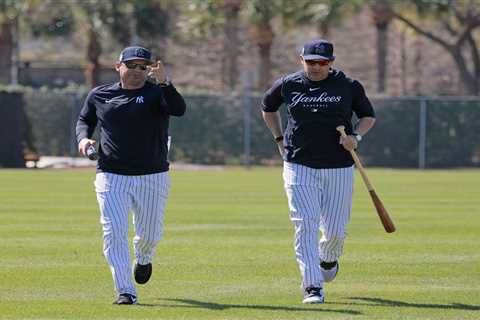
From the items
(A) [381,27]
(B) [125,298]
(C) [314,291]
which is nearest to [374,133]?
(A) [381,27]

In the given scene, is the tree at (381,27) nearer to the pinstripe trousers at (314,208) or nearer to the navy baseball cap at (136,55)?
the pinstripe trousers at (314,208)

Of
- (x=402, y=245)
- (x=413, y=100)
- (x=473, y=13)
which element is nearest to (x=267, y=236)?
(x=402, y=245)

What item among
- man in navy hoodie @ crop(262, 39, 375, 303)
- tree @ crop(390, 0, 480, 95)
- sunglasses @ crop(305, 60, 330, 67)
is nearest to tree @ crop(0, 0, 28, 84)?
tree @ crop(390, 0, 480, 95)

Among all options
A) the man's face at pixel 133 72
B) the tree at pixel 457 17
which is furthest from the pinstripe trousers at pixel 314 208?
the tree at pixel 457 17

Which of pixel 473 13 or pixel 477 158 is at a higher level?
pixel 473 13

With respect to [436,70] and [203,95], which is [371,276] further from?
[436,70]

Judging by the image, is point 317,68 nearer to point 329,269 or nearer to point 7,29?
point 329,269

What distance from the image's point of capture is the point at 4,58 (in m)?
44.4

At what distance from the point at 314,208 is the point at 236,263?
2.72 meters

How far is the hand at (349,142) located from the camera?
10.4 metres

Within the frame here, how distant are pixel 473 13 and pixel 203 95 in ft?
46.9

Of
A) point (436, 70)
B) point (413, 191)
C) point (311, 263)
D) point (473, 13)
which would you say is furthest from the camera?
point (436, 70)

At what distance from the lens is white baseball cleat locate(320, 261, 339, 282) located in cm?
1115

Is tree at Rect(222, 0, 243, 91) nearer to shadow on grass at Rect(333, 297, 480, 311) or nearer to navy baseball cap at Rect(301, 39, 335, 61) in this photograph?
navy baseball cap at Rect(301, 39, 335, 61)
